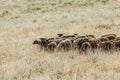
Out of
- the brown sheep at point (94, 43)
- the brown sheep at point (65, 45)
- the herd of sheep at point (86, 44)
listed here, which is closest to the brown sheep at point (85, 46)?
the herd of sheep at point (86, 44)

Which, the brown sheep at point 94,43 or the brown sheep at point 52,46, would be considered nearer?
the brown sheep at point 94,43

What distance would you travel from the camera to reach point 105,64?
8.08m

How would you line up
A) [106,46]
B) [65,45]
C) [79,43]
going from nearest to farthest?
[106,46] < [79,43] < [65,45]

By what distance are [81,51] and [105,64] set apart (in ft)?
6.58

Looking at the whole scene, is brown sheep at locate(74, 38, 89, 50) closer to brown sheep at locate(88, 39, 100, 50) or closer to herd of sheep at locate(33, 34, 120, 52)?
herd of sheep at locate(33, 34, 120, 52)

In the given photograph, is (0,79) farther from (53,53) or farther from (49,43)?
(49,43)

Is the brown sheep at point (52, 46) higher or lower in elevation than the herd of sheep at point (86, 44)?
lower

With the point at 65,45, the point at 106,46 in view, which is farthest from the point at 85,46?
the point at 65,45

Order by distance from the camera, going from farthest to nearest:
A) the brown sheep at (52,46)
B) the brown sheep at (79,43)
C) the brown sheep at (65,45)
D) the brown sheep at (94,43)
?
the brown sheep at (52,46)
the brown sheep at (65,45)
the brown sheep at (79,43)
the brown sheep at (94,43)

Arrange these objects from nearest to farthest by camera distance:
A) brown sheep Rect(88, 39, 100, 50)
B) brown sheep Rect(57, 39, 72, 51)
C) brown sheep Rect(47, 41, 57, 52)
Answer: brown sheep Rect(88, 39, 100, 50), brown sheep Rect(57, 39, 72, 51), brown sheep Rect(47, 41, 57, 52)

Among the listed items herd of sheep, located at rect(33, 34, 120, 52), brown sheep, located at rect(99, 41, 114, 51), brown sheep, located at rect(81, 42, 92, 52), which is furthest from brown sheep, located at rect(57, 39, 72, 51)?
brown sheep, located at rect(99, 41, 114, 51)

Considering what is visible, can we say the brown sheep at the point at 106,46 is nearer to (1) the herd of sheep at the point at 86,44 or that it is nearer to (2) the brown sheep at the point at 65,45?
(1) the herd of sheep at the point at 86,44

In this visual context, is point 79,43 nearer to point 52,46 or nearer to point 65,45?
point 65,45

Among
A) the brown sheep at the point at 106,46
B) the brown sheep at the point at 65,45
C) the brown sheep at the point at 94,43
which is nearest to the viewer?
the brown sheep at the point at 106,46
